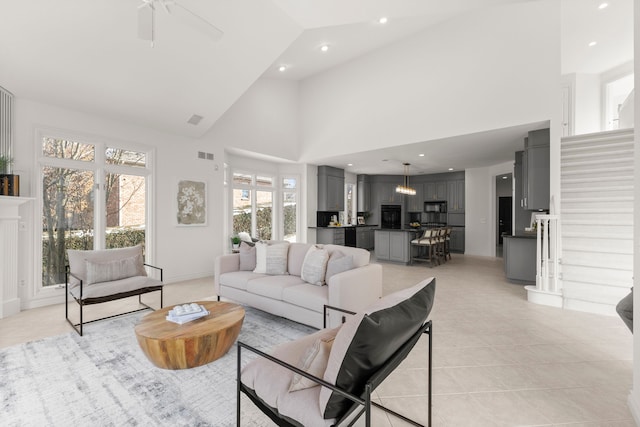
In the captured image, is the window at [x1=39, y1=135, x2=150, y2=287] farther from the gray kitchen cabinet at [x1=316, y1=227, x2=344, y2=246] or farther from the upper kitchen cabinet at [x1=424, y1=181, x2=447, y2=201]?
the upper kitchen cabinet at [x1=424, y1=181, x2=447, y2=201]

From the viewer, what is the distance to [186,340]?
2188 millimetres

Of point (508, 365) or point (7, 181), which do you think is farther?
point (7, 181)

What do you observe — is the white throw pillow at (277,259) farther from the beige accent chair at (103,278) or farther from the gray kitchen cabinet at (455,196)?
the gray kitchen cabinet at (455,196)

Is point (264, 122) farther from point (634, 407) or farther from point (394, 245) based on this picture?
point (634, 407)

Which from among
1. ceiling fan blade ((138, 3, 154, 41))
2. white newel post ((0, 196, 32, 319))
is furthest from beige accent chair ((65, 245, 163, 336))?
ceiling fan blade ((138, 3, 154, 41))

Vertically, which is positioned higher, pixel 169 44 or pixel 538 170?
pixel 169 44

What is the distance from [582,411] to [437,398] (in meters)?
0.89

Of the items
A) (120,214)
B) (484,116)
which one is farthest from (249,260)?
(484,116)

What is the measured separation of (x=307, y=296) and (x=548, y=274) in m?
3.67

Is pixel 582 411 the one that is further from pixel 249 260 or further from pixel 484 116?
pixel 484 116

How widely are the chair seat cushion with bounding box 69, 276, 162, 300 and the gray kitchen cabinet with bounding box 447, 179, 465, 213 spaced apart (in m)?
8.79

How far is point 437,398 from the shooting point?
6.56 feet

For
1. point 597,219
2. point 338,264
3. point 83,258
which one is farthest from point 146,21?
point 597,219

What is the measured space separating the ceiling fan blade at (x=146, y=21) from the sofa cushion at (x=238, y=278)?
2668mm
